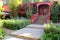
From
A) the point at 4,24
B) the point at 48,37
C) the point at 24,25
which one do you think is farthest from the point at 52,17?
the point at 48,37

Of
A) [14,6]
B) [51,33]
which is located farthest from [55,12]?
[51,33]

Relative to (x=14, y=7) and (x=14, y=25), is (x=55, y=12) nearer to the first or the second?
(x=14, y=7)

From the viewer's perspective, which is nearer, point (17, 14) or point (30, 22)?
point (30, 22)

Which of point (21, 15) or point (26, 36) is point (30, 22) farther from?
point (26, 36)

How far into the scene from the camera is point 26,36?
447 inches

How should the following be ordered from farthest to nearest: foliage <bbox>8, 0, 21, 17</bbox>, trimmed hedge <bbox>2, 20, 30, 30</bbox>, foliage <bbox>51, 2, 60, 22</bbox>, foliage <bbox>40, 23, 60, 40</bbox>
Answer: foliage <bbox>8, 0, 21, 17</bbox>, foliage <bbox>51, 2, 60, 22</bbox>, trimmed hedge <bbox>2, 20, 30, 30</bbox>, foliage <bbox>40, 23, 60, 40</bbox>

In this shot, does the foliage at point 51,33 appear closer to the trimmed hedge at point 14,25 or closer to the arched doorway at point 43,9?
the trimmed hedge at point 14,25

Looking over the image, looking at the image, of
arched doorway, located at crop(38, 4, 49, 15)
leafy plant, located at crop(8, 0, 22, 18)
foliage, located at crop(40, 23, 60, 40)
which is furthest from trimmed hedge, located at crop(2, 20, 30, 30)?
arched doorway, located at crop(38, 4, 49, 15)

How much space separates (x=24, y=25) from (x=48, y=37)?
5.87 metres

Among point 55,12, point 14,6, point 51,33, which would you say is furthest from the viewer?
point 14,6

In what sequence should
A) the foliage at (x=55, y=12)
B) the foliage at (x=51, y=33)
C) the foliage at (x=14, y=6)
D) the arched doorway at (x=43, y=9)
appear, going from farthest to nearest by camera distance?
the arched doorway at (x=43, y=9)
the foliage at (x=14, y=6)
the foliage at (x=55, y=12)
the foliage at (x=51, y=33)

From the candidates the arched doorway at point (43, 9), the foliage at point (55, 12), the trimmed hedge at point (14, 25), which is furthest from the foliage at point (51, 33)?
the arched doorway at point (43, 9)

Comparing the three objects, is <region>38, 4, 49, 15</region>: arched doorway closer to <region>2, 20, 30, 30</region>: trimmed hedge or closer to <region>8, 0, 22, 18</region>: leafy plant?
<region>8, 0, 22, 18</region>: leafy plant

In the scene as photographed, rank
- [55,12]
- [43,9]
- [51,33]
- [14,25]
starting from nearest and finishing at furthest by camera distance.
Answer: [51,33], [14,25], [55,12], [43,9]
